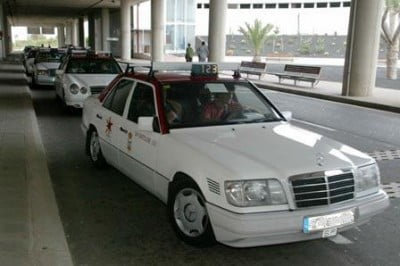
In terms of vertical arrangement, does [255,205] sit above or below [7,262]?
above

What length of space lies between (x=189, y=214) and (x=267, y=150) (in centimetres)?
92

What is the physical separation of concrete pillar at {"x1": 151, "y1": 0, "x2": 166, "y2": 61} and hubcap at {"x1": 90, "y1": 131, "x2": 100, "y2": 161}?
35.7m

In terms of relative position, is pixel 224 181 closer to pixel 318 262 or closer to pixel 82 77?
pixel 318 262

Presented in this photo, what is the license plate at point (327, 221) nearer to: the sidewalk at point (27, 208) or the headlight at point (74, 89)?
the sidewalk at point (27, 208)

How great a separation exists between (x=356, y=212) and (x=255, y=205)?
94 centimetres

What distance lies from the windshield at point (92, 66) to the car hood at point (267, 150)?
28.4 ft

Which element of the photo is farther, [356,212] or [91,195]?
[91,195]

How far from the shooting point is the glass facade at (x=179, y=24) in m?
53.4

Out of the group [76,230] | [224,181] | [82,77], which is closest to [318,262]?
[224,181]

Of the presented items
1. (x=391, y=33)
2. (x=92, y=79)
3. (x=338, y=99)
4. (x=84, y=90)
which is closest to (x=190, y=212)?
(x=84, y=90)

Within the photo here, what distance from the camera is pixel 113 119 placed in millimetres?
6406

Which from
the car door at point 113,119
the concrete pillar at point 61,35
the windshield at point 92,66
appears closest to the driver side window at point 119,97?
the car door at point 113,119

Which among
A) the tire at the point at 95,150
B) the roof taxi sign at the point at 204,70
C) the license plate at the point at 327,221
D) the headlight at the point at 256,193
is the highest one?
the roof taxi sign at the point at 204,70

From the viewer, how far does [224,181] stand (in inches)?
158
